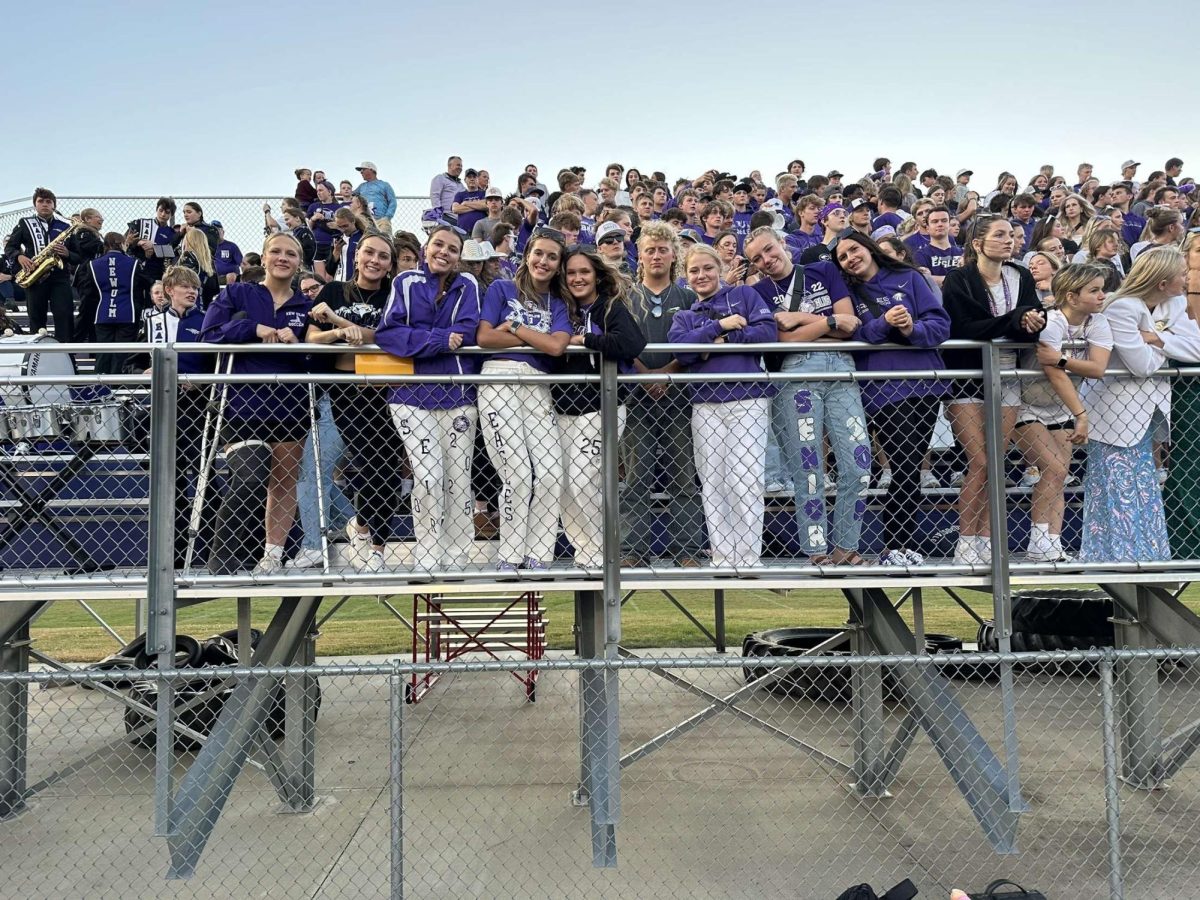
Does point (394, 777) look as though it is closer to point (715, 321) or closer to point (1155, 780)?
point (715, 321)

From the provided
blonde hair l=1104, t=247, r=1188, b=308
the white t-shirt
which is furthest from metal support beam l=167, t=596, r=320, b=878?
blonde hair l=1104, t=247, r=1188, b=308

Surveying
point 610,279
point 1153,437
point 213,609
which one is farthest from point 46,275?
point 1153,437

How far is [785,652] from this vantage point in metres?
9.91

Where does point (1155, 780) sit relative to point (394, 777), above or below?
below

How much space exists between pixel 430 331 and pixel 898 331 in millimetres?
2594

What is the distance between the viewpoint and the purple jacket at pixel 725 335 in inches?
213

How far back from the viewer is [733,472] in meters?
5.41

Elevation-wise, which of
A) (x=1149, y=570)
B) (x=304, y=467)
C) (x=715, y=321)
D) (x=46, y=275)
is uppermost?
(x=46, y=275)

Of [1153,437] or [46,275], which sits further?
[46,275]

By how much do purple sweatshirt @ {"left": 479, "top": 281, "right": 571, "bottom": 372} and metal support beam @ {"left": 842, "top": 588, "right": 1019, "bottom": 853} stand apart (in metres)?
2.89

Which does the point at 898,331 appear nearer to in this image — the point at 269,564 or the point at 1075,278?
the point at 1075,278

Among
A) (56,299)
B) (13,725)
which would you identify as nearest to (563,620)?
(56,299)

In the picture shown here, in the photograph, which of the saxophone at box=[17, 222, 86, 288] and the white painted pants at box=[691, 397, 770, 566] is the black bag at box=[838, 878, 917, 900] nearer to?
the white painted pants at box=[691, 397, 770, 566]

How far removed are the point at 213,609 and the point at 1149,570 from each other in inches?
530
